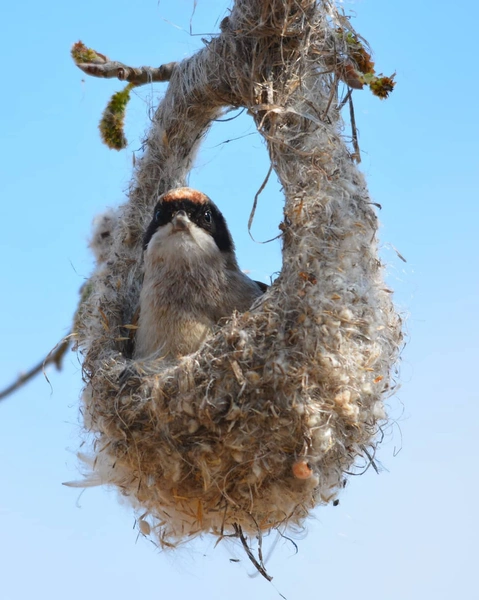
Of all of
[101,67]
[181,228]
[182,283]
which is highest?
[101,67]

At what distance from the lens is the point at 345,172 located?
10.7 ft

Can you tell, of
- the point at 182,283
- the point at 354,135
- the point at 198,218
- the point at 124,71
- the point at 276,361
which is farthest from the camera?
the point at 198,218

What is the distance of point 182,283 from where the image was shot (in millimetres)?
3566

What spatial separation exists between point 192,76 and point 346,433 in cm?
163

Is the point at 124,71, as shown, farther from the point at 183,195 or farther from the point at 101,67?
the point at 183,195

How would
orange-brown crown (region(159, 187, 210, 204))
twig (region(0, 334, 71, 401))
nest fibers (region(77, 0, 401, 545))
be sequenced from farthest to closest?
orange-brown crown (region(159, 187, 210, 204))
twig (region(0, 334, 71, 401))
nest fibers (region(77, 0, 401, 545))

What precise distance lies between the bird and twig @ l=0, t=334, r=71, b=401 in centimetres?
28

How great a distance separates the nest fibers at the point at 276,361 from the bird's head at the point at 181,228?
1.12 feet

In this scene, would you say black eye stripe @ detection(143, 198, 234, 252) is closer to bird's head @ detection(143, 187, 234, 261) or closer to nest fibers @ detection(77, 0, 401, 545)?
bird's head @ detection(143, 187, 234, 261)

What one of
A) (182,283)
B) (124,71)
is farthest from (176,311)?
(124,71)

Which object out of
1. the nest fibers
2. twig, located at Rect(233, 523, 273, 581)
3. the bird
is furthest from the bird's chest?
twig, located at Rect(233, 523, 273, 581)

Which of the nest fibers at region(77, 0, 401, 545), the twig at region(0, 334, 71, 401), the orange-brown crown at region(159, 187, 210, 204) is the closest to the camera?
the nest fibers at region(77, 0, 401, 545)

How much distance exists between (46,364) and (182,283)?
621mm

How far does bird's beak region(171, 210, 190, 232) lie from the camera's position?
3508 mm
